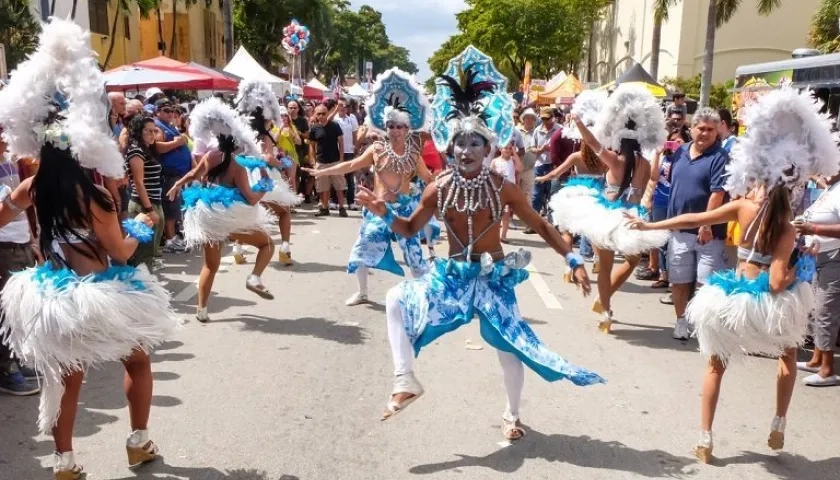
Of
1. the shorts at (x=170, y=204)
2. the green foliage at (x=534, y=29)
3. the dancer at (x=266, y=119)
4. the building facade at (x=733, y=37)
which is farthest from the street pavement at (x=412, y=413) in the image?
the green foliage at (x=534, y=29)

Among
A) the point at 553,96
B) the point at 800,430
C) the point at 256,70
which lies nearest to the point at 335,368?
the point at 800,430

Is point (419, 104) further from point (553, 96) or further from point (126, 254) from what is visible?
point (553, 96)

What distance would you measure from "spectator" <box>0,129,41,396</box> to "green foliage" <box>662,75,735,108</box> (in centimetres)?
3134

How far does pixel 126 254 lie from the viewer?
388cm

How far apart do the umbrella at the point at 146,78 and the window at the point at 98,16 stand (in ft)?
49.8

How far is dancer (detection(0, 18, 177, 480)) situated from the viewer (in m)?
3.68

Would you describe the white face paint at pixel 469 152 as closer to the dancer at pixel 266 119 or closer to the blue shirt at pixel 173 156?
the dancer at pixel 266 119

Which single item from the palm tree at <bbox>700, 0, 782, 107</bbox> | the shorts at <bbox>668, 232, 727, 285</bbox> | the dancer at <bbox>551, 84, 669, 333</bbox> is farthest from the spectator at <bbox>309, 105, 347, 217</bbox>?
the palm tree at <bbox>700, 0, 782, 107</bbox>

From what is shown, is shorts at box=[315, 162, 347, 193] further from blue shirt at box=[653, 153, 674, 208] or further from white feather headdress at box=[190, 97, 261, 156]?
→ white feather headdress at box=[190, 97, 261, 156]

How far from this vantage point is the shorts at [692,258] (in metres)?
6.42

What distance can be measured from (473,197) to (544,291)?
4428mm

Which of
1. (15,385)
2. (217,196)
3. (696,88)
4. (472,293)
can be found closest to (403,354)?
(472,293)

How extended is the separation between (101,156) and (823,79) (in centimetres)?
1113

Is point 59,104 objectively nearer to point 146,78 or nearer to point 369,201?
point 369,201
